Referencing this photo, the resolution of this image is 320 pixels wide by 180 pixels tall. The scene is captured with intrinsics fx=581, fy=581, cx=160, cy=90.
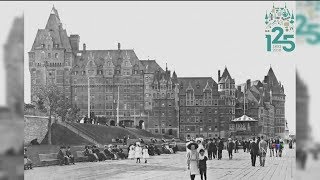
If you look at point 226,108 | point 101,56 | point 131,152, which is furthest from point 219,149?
point 131,152

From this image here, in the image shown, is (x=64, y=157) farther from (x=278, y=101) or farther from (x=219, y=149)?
(x=278, y=101)

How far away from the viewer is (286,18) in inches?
240

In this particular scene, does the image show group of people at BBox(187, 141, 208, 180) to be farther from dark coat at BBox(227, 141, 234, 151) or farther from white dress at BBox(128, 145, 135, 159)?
white dress at BBox(128, 145, 135, 159)

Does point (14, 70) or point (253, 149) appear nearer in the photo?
point (14, 70)

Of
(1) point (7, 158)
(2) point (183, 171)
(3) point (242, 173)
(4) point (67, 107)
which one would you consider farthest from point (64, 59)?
(1) point (7, 158)

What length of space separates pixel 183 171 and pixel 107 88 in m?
5.41

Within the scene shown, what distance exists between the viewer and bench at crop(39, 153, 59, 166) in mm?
11207

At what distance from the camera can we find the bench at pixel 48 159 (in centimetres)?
1121

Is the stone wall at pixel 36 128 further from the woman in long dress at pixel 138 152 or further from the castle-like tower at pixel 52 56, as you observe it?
the woman in long dress at pixel 138 152

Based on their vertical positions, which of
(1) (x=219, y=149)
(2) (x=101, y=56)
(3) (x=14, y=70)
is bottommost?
(1) (x=219, y=149)

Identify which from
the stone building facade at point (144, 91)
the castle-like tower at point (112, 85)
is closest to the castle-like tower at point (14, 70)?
the stone building facade at point (144, 91)

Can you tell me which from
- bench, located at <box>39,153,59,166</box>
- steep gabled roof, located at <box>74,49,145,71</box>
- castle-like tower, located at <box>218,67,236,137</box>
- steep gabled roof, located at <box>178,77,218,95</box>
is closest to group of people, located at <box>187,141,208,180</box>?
castle-like tower, located at <box>218,67,236,137</box>

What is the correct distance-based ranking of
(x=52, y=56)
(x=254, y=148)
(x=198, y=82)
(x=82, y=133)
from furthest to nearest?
(x=82, y=133) < (x=52, y=56) < (x=198, y=82) < (x=254, y=148)

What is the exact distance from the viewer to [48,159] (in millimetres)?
11648
